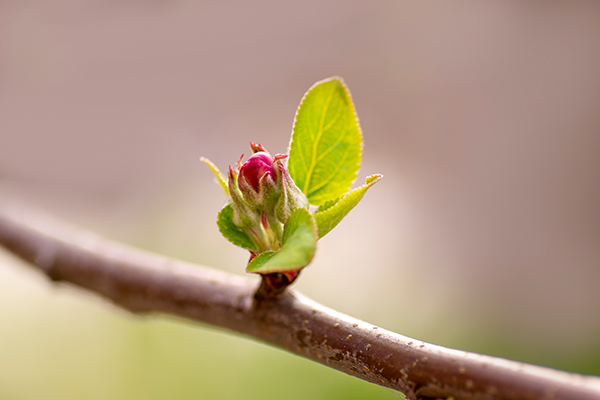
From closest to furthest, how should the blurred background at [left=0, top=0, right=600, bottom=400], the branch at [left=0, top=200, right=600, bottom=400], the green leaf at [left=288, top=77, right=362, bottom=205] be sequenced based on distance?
the branch at [left=0, top=200, right=600, bottom=400] < the green leaf at [left=288, top=77, right=362, bottom=205] < the blurred background at [left=0, top=0, right=600, bottom=400]

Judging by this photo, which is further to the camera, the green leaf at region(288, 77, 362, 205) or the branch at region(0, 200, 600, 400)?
the green leaf at region(288, 77, 362, 205)

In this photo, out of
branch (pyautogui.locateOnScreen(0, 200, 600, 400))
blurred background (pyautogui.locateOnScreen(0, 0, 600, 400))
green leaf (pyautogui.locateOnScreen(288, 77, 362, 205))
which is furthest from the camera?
blurred background (pyautogui.locateOnScreen(0, 0, 600, 400))

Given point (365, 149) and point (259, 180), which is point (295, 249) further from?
point (365, 149)

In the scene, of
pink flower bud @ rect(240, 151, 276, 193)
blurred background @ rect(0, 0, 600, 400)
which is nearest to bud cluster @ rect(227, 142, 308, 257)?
pink flower bud @ rect(240, 151, 276, 193)

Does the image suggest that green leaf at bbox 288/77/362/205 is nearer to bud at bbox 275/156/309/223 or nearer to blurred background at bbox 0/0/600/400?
bud at bbox 275/156/309/223

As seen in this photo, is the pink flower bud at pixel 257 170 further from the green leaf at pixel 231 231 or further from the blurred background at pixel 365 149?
the blurred background at pixel 365 149

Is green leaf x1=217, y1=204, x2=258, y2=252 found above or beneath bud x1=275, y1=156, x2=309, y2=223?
beneath

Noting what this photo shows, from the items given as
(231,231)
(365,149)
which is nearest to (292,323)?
(231,231)
